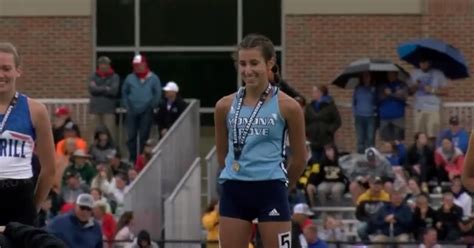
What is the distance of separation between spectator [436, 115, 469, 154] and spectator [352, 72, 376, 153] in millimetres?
1160

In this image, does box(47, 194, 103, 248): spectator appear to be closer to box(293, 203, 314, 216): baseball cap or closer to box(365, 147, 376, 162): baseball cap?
box(293, 203, 314, 216): baseball cap

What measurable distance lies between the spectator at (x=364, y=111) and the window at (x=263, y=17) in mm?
4443

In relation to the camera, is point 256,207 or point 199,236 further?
point 199,236

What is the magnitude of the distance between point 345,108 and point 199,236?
4.56 meters

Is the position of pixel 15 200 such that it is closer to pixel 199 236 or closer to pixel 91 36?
pixel 199 236

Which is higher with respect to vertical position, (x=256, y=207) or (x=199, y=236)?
(x=256, y=207)

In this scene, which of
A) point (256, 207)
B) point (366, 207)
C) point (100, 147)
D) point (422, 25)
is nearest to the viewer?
point (256, 207)

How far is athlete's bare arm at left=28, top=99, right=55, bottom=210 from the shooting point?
1028cm

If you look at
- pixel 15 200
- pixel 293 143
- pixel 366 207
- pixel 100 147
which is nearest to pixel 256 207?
→ pixel 293 143

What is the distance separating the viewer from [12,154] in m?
10.2

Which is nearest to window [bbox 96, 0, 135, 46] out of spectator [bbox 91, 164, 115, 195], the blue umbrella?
spectator [bbox 91, 164, 115, 195]

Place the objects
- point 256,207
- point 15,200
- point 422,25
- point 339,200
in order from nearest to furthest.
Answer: point 15,200, point 256,207, point 339,200, point 422,25

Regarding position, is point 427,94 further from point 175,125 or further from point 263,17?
point 263,17

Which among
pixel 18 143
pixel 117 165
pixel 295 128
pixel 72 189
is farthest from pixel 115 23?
pixel 18 143
